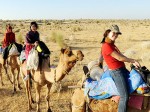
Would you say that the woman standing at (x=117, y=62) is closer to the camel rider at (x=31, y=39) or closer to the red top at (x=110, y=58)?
the red top at (x=110, y=58)

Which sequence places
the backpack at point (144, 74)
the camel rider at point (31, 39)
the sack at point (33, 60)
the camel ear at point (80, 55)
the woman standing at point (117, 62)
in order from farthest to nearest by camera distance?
the camel rider at point (31, 39)
the sack at point (33, 60)
the camel ear at point (80, 55)
the backpack at point (144, 74)
the woman standing at point (117, 62)

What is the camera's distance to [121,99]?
5.81 metres

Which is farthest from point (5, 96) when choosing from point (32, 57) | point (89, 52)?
point (89, 52)

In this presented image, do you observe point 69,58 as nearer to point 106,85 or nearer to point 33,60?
point 106,85

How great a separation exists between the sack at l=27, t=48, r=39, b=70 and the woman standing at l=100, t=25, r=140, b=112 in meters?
3.82

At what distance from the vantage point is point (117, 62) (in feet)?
19.5

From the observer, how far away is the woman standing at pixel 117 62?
5.75 meters

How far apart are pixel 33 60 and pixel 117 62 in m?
4.10

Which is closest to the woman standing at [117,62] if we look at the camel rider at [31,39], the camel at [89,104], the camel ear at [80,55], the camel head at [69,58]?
the camel at [89,104]

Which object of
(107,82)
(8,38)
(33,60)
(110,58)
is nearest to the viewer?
(110,58)

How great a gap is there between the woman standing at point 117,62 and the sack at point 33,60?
382 cm

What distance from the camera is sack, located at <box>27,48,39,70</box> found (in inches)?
368

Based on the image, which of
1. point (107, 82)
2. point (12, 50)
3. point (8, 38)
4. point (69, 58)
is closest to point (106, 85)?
point (107, 82)

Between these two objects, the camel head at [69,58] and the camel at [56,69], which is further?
the camel at [56,69]
